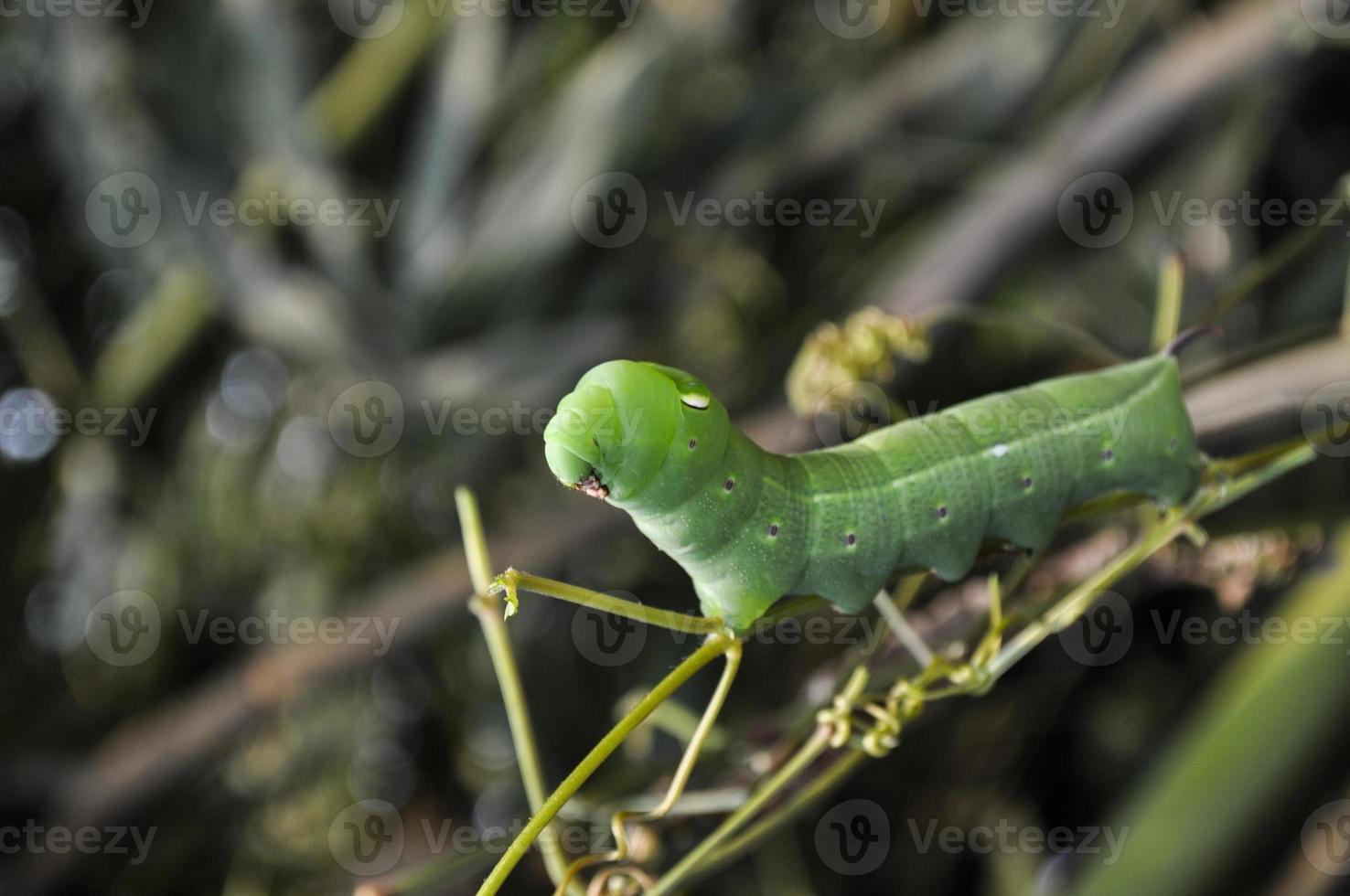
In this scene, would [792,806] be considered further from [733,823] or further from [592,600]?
[592,600]

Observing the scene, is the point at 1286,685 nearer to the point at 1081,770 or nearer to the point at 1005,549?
the point at 1005,549

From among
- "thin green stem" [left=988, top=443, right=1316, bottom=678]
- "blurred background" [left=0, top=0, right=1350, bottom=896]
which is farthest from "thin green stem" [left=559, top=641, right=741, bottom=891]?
"blurred background" [left=0, top=0, right=1350, bottom=896]

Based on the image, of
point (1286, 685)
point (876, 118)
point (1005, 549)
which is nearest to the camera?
point (1005, 549)

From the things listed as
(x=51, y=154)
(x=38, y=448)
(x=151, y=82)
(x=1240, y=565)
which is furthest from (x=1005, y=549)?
(x=51, y=154)

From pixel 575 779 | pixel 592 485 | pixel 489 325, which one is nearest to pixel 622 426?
pixel 592 485

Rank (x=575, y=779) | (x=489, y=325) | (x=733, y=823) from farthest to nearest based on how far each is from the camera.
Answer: (x=489, y=325), (x=733, y=823), (x=575, y=779)

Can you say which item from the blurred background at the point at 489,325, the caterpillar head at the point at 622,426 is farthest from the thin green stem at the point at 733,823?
the blurred background at the point at 489,325

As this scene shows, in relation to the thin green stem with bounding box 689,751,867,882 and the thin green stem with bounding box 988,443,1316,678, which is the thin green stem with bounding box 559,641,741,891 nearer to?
the thin green stem with bounding box 689,751,867,882
